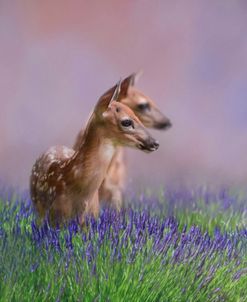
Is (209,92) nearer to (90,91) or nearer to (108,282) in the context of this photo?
(90,91)

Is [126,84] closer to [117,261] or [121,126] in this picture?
[121,126]

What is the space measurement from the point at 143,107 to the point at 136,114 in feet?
0.15

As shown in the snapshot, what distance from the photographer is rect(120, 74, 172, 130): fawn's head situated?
373cm

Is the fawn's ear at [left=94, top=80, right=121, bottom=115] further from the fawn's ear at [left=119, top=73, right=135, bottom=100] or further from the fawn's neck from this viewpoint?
the fawn's ear at [left=119, top=73, right=135, bottom=100]

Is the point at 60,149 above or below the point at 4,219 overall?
above

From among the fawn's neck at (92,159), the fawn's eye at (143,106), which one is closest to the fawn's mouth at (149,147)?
the fawn's neck at (92,159)

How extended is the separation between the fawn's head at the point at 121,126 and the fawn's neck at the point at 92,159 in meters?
0.03

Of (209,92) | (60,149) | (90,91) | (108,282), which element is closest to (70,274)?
(108,282)

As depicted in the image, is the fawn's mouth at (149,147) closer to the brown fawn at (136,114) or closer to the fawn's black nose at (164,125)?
the brown fawn at (136,114)

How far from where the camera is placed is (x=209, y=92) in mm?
4062

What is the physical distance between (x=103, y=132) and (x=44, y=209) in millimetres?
379

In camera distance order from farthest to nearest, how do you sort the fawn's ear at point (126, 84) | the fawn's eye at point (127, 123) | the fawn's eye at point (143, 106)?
the fawn's eye at point (143, 106) → the fawn's ear at point (126, 84) → the fawn's eye at point (127, 123)

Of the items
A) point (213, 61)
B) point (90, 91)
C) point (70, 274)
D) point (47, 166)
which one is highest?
point (213, 61)

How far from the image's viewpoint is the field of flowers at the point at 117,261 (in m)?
2.77
